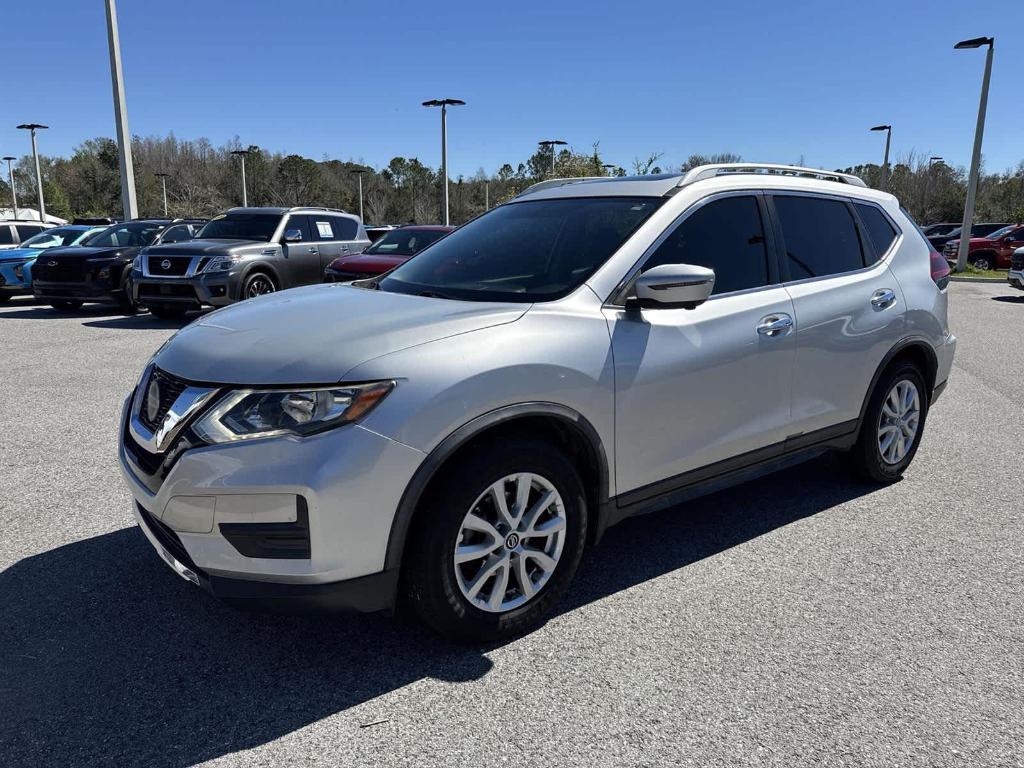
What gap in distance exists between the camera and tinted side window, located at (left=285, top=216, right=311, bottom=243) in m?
13.3

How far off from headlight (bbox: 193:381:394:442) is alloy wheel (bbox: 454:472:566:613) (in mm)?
560

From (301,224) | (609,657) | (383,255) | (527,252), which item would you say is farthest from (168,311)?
(609,657)

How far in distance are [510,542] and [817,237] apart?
252 centimetres

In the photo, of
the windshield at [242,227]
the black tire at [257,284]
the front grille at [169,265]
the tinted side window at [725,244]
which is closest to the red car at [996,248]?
the windshield at [242,227]

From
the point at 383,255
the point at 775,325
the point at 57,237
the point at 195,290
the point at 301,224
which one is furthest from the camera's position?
the point at 57,237

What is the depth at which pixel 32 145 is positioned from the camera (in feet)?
156

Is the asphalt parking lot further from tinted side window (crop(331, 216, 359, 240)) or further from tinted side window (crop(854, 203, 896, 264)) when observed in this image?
tinted side window (crop(331, 216, 359, 240))

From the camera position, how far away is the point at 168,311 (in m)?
12.8

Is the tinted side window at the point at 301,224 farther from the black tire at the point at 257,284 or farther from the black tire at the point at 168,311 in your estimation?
the black tire at the point at 168,311

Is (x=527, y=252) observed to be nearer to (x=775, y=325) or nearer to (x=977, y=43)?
(x=775, y=325)

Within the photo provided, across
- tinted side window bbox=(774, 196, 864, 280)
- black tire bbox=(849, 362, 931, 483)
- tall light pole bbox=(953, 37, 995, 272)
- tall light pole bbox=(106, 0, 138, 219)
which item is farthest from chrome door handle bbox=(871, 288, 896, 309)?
tall light pole bbox=(953, 37, 995, 272)

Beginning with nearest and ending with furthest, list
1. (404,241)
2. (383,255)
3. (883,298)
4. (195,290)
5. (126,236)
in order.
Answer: (883,298) → (195,290) → (383,255) → (404,241) → (126,236)

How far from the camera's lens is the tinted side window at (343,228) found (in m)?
14.0

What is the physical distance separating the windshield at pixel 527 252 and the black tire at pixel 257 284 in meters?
8.51
